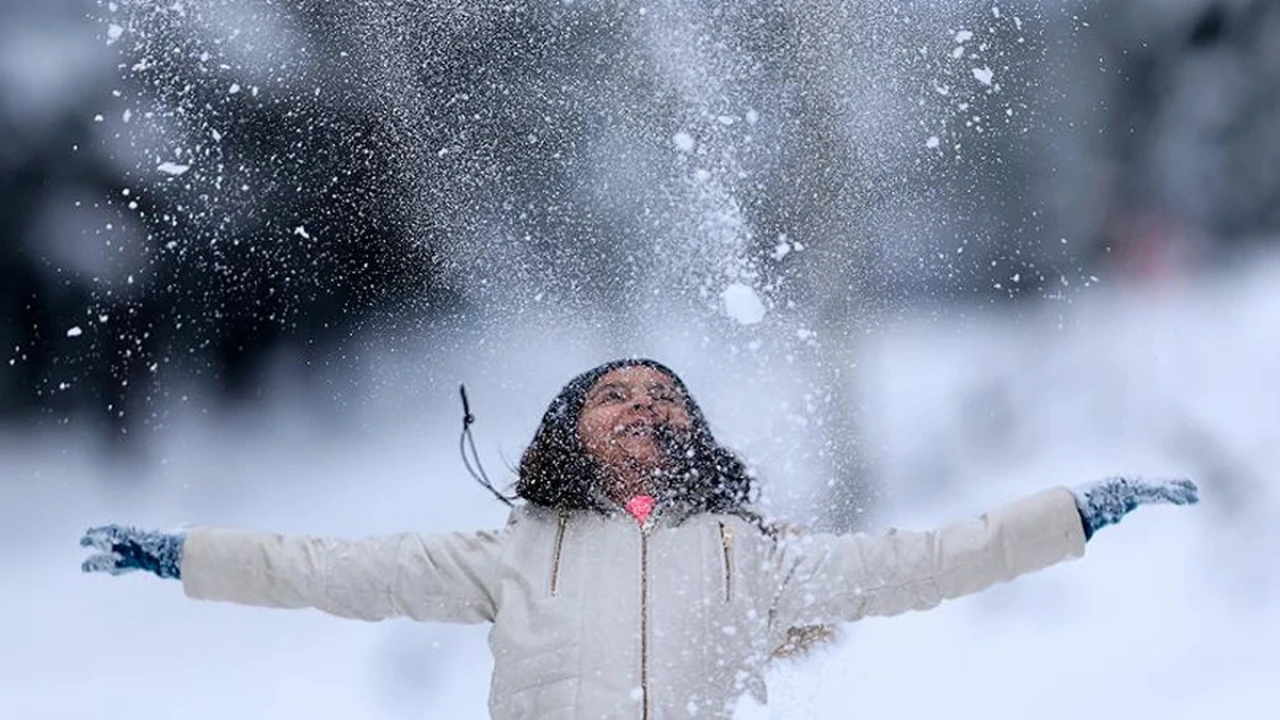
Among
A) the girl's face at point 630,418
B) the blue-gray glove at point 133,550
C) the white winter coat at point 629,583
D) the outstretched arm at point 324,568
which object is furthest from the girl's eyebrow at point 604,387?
the blue-gray glove at point 133,550

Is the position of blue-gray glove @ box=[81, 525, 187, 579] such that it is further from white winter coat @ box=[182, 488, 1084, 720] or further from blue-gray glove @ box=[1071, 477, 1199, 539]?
blue-gray glove @ box=[1071, 477, 1199, 539]

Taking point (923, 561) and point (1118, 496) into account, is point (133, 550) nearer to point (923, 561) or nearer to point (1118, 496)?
point (923, 561)

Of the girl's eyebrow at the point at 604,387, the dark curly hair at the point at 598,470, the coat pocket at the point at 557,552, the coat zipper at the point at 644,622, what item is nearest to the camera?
the coat zipper at the point at 644,622

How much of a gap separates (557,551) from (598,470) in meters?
0.24

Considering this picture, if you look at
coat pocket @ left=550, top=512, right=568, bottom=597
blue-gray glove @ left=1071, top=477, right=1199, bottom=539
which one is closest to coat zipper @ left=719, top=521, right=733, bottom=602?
coat pocket @ left=550, top=512, right=568, bottom=597

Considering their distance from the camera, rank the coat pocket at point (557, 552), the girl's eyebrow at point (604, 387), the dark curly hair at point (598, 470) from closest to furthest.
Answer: the coat pocket at point (557, 552) < the dark curly hair at point (598, 470) < the girl's eyebrow at point (604, 387)

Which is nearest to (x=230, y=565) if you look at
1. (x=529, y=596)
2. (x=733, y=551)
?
(x=529, y=596)

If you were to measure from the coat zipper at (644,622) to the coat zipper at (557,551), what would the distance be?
0.17 metres

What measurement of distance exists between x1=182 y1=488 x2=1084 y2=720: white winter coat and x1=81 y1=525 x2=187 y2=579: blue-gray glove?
0.03 metres

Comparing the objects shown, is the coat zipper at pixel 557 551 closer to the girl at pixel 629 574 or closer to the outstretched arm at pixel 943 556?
the girl at pixel 629 574

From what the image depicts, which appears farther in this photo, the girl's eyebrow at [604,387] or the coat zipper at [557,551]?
the girl's eyebrow at [604,387]

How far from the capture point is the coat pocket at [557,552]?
2.97 m

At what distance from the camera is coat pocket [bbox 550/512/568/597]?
2969 mm

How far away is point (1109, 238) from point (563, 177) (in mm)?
2112
